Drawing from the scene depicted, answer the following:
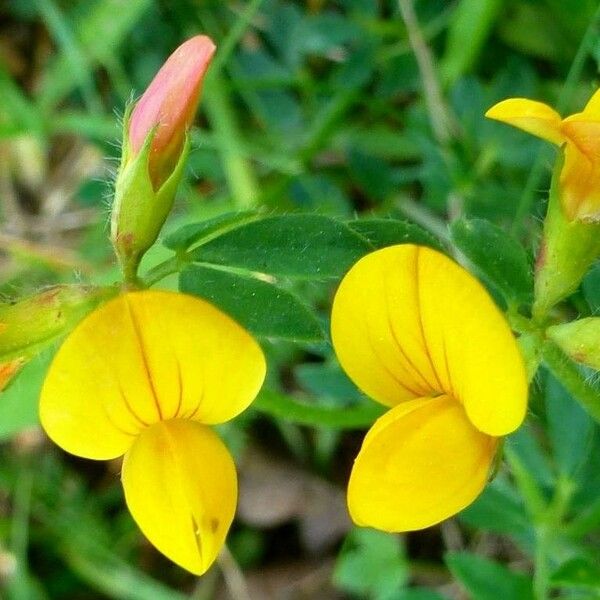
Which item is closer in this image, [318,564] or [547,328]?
[547,328]

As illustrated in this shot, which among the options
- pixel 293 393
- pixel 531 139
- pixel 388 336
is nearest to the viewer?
pixel 388 336

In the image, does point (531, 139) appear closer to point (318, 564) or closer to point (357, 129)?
point (357, 129)

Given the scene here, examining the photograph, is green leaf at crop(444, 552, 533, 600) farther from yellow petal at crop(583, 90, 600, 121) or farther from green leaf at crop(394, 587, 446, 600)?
yellow petal at crop(583, 90, 600, 121)

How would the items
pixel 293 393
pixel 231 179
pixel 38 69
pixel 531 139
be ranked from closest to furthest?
pixel 531 139 → pixel 231 179 → pixel 293 393 → pixel 38 69

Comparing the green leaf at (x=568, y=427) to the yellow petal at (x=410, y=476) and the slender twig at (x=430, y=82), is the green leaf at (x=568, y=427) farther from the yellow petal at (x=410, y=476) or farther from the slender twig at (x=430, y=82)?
the slender twig at (x=430, y=82)

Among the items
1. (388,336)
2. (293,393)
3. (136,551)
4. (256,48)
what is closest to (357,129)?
(256,48)

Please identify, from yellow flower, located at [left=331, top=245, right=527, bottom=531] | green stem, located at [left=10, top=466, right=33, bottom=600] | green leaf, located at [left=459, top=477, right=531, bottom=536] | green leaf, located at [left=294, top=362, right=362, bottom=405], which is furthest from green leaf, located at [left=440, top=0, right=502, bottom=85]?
green stem, located at [left=10, top=466, right=33, bottom=600]

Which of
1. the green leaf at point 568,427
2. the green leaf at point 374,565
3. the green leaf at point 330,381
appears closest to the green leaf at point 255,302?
the green leaf at point 568,427
